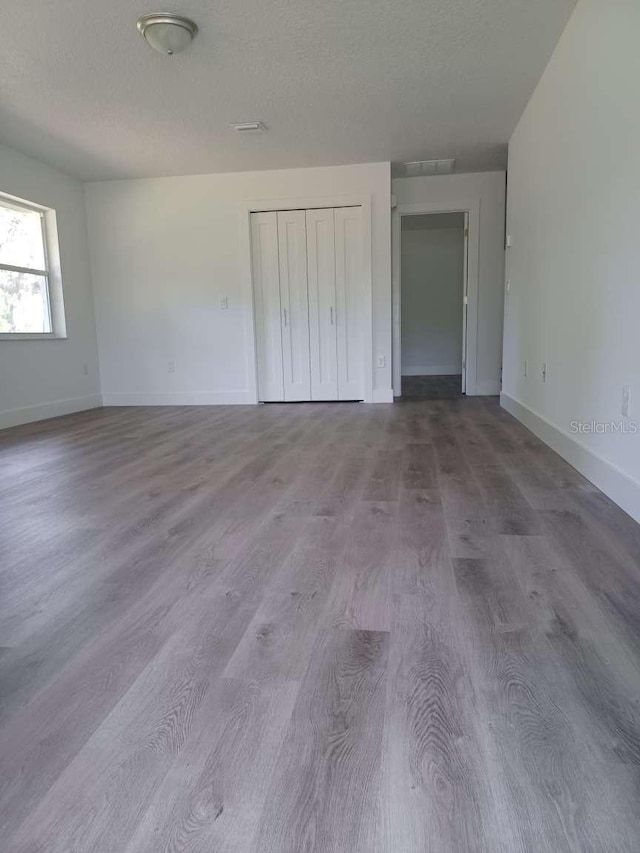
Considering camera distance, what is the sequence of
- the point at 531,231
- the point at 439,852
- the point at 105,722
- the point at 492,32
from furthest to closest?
the point at 531,231
the point at 492,32
the point at 105,722
the point at 439,852

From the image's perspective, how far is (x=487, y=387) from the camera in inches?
226

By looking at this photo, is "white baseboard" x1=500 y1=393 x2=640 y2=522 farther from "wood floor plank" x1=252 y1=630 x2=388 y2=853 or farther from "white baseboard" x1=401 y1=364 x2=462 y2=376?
"white baseboard" x1=401 y1=364 x2=462 y2=376

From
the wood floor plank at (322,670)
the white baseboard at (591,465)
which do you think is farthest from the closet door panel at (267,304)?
the wood floor plank at (322,670)

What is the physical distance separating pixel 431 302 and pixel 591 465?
7.11 meters

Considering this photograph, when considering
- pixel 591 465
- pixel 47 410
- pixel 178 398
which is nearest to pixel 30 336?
pixel 47 410

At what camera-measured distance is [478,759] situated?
2.68 feet

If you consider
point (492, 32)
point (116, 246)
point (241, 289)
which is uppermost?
point (492, 32)

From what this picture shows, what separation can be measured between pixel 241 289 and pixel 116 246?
58.1 inches

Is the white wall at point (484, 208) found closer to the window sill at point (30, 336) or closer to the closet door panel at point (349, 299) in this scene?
the closet door panel at point (349, 299)

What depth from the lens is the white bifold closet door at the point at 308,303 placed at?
17.0 ft

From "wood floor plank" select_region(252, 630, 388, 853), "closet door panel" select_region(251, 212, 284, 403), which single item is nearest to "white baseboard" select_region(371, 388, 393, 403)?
"closet door panel" select_region(251, 212, 284, 403)

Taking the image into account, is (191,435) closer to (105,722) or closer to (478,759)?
(105,722)

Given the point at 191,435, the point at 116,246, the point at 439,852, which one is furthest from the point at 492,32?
the point at 116,246

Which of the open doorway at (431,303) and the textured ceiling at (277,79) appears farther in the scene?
the open doorway at (431,303)
